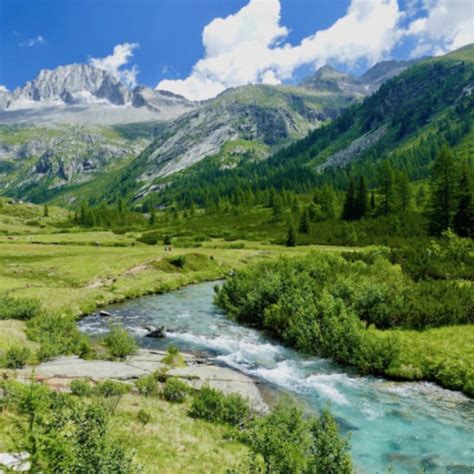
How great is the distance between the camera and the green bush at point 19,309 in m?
34.2

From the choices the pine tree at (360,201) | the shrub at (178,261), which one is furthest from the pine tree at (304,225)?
the shrub at (178,261)

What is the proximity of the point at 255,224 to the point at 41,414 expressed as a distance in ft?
437

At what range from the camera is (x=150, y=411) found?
1728cm

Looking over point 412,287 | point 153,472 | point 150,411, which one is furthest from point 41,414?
point 412,287

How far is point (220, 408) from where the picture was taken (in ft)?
58.8

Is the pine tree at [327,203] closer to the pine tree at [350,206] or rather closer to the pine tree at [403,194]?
the pine tree at [350,206]

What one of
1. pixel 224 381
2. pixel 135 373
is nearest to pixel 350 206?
pixel 224 381

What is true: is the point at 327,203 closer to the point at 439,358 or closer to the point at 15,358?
the point at 439,358

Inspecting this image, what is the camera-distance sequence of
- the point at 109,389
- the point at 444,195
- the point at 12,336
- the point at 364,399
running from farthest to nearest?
the point at 444,195, the point at 12,336, the point at 364,399, the point at 109,389

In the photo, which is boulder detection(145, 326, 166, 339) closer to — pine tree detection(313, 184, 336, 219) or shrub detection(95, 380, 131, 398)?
shrub detection(95, 380, 131, 398)

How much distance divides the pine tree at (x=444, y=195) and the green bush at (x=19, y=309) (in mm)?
73218

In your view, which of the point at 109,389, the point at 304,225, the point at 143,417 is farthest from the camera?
the point at 304,225

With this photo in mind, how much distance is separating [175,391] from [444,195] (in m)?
80.4

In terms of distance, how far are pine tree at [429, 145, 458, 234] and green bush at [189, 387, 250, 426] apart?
2883 inches
